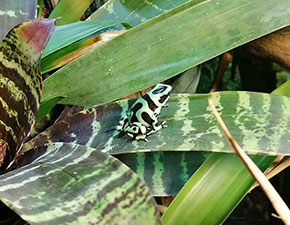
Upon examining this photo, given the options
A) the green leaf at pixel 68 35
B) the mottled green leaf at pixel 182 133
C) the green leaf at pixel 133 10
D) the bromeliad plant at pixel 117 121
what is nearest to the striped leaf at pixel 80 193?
the bromeliad plant at pixel 117 121

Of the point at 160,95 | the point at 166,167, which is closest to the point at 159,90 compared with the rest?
the point at 160,95

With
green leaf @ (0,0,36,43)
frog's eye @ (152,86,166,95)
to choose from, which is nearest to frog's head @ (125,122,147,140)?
frog's eye @ (152,86,166,95)

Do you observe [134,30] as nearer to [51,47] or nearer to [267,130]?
[51,47]

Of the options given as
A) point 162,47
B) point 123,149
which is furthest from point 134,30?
point 123,149

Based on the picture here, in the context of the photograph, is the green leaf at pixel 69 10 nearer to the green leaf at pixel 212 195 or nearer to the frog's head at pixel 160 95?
the frog's head at pixel 160 95

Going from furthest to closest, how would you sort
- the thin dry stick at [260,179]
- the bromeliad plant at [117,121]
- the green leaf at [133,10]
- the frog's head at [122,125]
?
1. the green leaf at [133,10]
2. the frog's head at [122,125]
3. the bromeliad plant at [117,121]
4. the thin dry stick at [260,179]

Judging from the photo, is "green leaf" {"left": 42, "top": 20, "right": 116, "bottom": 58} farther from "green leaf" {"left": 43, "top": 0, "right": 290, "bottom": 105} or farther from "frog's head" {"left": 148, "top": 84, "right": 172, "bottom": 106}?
"frog's head" {"left": 148, "top": 84, "right": 172, "bottom": 106}
